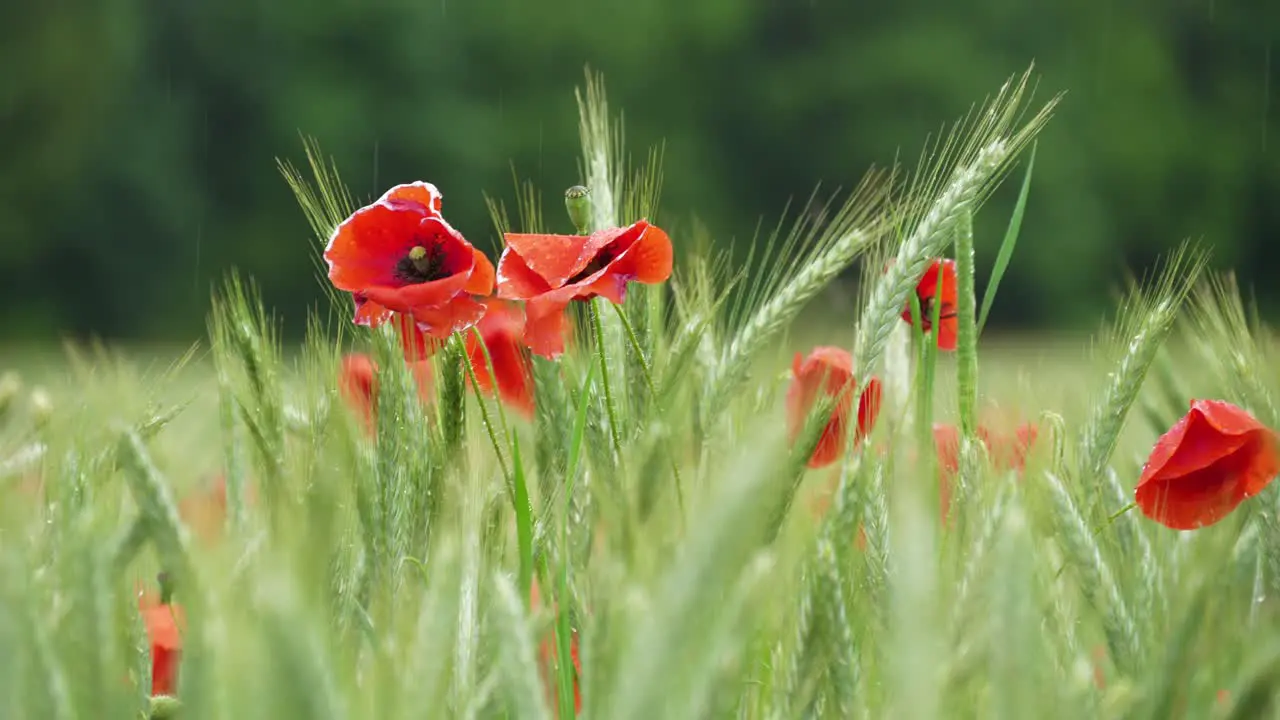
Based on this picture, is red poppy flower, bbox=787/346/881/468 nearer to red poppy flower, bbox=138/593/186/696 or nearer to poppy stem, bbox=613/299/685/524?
poppy stem, bbox=613/299/685/524

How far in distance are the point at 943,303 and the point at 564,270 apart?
331 millimetres

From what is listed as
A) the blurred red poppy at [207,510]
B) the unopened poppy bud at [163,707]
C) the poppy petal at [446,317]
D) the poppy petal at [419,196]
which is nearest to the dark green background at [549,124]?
the blurred red poppy at [207,510]

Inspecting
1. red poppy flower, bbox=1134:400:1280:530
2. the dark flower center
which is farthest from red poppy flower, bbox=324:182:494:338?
red poppy flower, bbox=1134:400:1280:530

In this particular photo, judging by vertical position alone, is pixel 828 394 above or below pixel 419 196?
below

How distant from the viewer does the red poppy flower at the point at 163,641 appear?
0.73 meters

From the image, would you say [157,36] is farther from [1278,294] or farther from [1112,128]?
[1278,294]

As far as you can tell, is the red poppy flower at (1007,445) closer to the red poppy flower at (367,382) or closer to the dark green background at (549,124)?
the red poppy flower at (367,382)

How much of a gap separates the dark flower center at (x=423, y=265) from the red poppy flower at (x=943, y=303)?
0.97ft

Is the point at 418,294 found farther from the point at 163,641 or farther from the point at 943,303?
the point at 943,303

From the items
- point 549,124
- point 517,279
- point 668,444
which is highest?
point 549,124

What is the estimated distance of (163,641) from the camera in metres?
0.74

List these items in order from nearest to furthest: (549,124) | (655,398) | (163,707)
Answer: (163,707), (655,398), (549,124)

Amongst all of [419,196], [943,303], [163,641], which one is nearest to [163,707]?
[163,641]

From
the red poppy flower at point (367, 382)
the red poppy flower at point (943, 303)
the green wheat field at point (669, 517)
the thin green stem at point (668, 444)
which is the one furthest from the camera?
the red poppy flower at point (943, 303)
